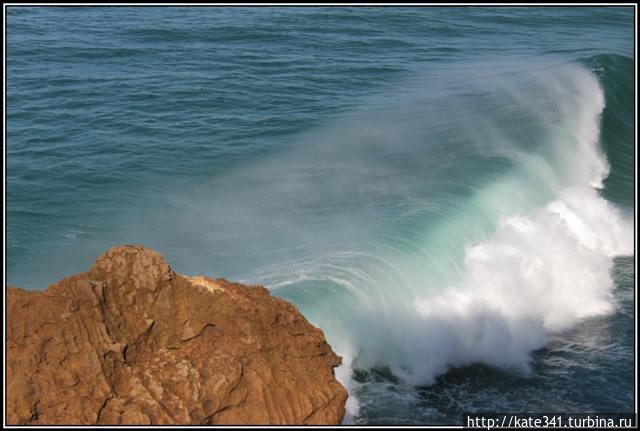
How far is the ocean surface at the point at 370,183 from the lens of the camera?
2027cm

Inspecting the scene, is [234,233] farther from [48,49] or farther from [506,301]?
[48,49]

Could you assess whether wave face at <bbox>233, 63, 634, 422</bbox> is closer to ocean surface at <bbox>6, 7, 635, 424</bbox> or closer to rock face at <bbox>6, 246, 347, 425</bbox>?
ocean surface at <bbox>6, 7, 635, 424</bbox>

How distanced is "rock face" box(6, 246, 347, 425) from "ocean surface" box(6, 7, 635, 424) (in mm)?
4834

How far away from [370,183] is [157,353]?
1772 cm

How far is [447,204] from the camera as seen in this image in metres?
27.0

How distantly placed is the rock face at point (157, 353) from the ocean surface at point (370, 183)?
483 centimetres

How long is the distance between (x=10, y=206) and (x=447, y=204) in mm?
16296

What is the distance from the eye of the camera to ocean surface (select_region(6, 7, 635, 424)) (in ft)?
66.5

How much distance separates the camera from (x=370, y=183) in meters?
28.7

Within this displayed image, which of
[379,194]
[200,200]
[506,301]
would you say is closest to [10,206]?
[200,200]

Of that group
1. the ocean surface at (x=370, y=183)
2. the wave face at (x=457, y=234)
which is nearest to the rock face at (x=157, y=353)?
the ocean surface at (x=370, y=183)

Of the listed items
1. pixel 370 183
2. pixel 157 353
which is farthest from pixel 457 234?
pixel 157 353

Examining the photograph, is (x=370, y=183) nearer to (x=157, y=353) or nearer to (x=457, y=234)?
(x=457, y=234)

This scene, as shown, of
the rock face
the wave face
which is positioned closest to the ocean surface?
the wave face
